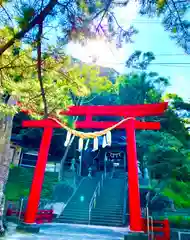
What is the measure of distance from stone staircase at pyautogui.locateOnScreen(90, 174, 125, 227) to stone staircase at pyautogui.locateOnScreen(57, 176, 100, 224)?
54 centimetres

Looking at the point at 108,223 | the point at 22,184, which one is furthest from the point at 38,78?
the point at 22,184

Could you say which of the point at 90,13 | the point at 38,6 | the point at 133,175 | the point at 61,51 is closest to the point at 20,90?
the point at 61,51

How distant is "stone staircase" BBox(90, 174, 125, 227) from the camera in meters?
10.4

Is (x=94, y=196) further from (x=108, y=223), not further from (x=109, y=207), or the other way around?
(x=108, y=223)

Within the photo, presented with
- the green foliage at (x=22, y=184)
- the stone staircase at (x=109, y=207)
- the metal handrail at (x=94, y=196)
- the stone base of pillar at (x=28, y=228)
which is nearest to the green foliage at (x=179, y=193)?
the stone staircase at (x=109, y=207)

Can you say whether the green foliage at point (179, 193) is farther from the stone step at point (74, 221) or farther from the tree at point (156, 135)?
A: the stone step at point (74, 221)

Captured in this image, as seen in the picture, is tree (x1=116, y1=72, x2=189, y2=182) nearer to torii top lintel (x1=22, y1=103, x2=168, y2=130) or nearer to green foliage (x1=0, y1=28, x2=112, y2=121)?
torii top lintel (x1=22, y1=103, x2=168, y2=130)

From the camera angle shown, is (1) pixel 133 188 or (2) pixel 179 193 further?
(2) pixel 179 193

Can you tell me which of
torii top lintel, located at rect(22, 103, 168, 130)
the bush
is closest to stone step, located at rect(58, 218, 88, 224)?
the bush

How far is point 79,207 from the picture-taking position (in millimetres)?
11820

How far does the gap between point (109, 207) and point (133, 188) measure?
4.27 metres

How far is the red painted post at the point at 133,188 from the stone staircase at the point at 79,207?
3881mm

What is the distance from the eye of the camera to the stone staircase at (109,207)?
10.4 metres

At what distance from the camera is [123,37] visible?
11.1 feet
